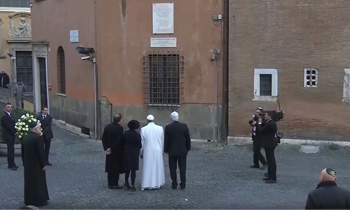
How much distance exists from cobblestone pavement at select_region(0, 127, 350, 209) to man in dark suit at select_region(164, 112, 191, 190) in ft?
1.47

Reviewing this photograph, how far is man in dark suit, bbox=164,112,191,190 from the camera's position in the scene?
1091 cm

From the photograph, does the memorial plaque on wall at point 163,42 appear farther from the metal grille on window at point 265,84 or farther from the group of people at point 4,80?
the group of people at point 4,80

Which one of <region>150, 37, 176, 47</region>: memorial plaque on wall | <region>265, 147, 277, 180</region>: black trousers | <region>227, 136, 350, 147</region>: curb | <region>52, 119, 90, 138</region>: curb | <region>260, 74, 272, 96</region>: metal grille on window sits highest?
<region>150, 37, 176, 47</region>: memorial plaque on wall

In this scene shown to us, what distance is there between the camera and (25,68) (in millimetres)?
33969

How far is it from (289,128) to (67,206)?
27.7 feet

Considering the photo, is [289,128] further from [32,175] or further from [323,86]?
[32,175]

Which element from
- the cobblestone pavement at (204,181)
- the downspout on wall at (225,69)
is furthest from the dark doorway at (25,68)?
the downspout on wall at (225,69)

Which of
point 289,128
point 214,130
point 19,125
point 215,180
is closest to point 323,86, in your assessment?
point 289,128

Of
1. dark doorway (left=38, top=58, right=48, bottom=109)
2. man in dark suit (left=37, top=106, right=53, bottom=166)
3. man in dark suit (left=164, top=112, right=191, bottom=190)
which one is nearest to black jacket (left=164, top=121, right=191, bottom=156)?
man in dark suit (left=164, top=112, right=191, bottom=190)

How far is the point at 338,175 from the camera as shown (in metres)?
12.4

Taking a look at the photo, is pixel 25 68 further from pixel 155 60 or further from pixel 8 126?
pixel 8 126

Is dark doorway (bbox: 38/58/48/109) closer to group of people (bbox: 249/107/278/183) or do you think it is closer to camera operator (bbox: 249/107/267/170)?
camera operator (bbox: 249/107/267/170)

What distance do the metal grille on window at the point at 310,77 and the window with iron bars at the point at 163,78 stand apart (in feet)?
12.6

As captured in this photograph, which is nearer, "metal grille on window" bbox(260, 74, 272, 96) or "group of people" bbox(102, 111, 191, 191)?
"group of people" bbox(102, 111, 191, 191)
